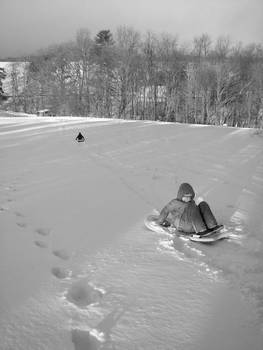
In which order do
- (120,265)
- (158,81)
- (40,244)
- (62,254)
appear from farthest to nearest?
(158,81) < (40,244) < (62,254) < (120,265)

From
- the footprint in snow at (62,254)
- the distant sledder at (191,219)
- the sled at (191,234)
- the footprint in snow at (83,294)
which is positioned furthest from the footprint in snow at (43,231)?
the distant sledder at (191,219)

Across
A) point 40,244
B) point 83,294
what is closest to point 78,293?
point 83,294

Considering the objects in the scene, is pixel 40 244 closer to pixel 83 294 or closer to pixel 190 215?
pixel 83 294

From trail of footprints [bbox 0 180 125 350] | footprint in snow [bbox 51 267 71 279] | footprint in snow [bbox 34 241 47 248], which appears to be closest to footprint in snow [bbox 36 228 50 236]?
trail of footprints [bbox 0 180 125 350]

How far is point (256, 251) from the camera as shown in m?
4.52

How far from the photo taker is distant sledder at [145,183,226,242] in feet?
15.3

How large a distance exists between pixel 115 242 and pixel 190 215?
1.21 metres

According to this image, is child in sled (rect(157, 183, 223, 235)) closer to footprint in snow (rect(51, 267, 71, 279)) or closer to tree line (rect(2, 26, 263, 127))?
footprint in snow (rect(51, 267, 71, 279))

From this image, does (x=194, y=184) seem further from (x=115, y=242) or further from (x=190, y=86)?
(x=190, y=86)

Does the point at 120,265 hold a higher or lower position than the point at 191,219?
lower

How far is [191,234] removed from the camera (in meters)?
4.66

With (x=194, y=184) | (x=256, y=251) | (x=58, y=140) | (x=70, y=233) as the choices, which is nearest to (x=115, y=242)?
(x=70, y=233)

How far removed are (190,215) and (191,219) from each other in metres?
0.06

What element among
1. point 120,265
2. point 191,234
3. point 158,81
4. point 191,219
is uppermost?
point 158,81
